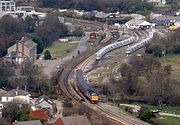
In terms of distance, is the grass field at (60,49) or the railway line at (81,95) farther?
the grass field at (60,49)

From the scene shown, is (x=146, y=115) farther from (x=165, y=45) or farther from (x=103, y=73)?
(x=165, y=45)

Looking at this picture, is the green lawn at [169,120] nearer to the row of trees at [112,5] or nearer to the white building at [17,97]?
the white building at [17,97]

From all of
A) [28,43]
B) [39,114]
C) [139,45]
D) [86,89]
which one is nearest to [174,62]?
[139,45]

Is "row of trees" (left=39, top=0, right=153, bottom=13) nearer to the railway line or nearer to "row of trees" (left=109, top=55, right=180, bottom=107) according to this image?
the railway line

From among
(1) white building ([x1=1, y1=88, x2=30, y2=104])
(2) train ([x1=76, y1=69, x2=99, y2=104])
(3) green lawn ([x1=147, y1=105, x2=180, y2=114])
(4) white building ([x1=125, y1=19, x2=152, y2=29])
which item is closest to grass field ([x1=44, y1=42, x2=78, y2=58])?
(2) train ([x1=76, y1=69, x2=99, y2=104])

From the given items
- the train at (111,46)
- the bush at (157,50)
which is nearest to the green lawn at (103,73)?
the train at (111,46)
